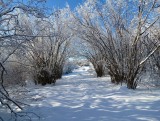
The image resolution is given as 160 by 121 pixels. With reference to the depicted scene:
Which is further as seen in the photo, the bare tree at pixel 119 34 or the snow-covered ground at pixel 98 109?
the bare tree at pixel 119 34

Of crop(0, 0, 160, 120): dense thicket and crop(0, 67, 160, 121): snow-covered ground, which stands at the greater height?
crop(0, 0, 160, 120): dense thicket

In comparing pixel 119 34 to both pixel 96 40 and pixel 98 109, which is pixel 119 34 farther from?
pixel 98 109

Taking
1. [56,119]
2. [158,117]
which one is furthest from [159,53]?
[56,119]

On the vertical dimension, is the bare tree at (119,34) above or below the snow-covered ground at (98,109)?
above

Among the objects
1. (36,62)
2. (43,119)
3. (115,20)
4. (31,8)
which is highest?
(115,20)

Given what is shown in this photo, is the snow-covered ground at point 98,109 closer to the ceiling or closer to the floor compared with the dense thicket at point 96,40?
closer to the floor

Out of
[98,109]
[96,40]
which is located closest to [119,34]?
[96,40]

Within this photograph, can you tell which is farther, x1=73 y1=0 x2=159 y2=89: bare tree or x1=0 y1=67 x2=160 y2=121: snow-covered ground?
x1=73 y1=0 x2=159 y2=89: bare tree

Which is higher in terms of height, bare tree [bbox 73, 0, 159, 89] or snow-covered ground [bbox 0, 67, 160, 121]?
bare tree [bbox 73, 0, 159, 89]

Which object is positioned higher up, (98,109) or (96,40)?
(96,40)

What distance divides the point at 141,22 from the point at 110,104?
3816 millimetres

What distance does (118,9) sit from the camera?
10.7m

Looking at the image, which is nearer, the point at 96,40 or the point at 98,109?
the point at 98,109

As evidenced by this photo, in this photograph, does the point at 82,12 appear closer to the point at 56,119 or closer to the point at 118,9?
the point at 118,9
